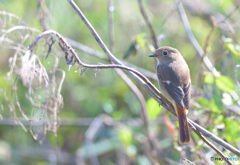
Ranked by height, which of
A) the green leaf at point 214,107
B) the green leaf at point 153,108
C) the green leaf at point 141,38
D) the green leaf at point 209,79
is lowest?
the green leaf at point 153,108

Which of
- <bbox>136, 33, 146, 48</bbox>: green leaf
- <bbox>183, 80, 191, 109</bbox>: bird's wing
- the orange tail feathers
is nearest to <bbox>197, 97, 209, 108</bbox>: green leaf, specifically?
<bbox>183, 80, 191, 109</bbox>: bird's wing

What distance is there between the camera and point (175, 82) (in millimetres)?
3588

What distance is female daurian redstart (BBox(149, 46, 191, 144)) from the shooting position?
2.93m

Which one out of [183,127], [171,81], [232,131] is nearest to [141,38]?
[171,81]

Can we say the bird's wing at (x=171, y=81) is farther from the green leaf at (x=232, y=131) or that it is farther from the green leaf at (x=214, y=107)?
the green leaf at (x=232, y=131)

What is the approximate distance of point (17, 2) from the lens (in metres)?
5.27

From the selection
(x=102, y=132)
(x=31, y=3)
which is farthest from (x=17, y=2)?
(x=102, y=132)

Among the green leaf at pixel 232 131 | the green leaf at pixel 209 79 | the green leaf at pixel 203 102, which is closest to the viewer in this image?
the green leaf at pixel 232 131

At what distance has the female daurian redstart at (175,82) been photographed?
2928 millimetres

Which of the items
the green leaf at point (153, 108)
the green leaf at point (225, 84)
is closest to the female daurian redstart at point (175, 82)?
the green leaf at point (153, 108)

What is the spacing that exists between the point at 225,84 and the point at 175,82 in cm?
55

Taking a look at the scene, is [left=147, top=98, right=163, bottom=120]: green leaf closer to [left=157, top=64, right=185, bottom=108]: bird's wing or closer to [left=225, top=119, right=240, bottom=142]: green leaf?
Answer: [left=157, top=64, right=185, bottom=108]: bird's wing

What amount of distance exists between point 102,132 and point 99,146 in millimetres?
231

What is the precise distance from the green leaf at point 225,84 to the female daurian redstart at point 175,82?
31 cm
